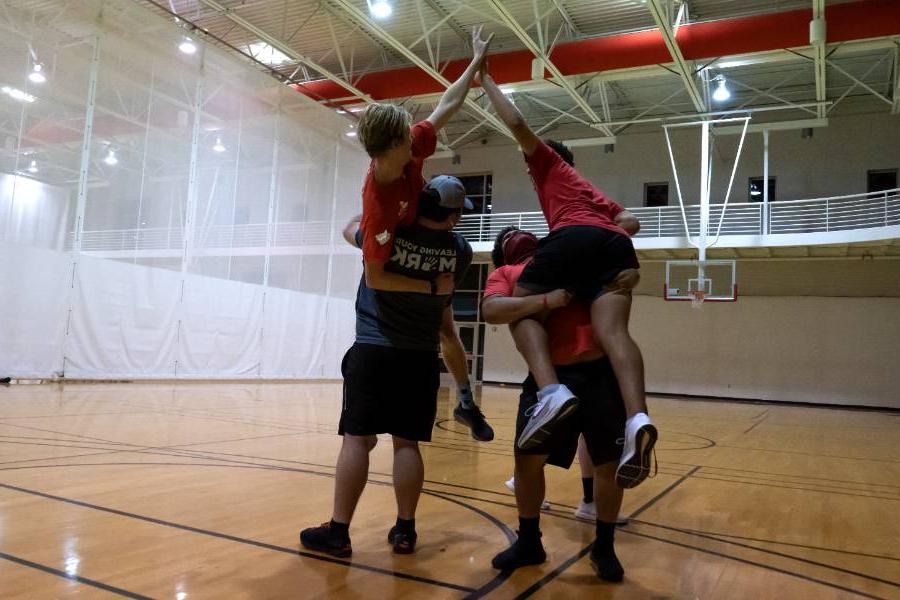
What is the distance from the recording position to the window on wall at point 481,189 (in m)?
21.1

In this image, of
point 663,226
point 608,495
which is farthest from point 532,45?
point 608,495

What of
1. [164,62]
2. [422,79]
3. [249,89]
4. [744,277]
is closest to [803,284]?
[744,277]

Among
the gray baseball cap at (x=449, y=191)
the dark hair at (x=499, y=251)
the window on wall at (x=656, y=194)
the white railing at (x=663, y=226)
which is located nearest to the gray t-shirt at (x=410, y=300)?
the gray baseball cap at (x=449, y=191)

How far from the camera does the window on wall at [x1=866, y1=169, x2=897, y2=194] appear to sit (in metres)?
16.7

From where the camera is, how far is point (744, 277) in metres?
17.9

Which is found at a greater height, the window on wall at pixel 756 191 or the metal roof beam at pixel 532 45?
the metal roof beam at pixel 532 45

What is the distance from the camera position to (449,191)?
2.57 metres

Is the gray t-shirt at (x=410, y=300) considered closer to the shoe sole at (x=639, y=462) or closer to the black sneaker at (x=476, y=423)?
the black sneaker at (x=476, y=423)

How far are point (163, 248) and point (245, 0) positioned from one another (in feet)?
16.5

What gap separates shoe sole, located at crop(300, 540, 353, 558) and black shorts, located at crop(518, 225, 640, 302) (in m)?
1.17

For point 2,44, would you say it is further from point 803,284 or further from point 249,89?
point 803,284

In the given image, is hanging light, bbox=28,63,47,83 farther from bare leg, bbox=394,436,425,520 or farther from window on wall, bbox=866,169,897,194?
window on wall, bbox=866,169,897,194

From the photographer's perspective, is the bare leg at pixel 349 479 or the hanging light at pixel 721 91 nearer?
the bare leg at pixel 349 479

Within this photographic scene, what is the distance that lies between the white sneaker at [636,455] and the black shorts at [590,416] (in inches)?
5.8
